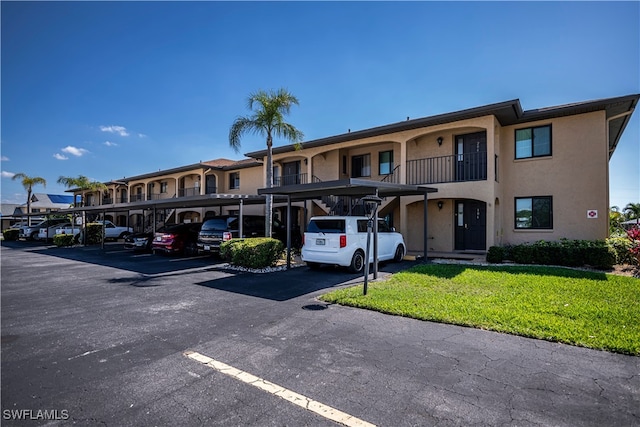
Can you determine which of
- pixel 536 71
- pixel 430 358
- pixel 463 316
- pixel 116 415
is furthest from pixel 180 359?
pixel 536 71

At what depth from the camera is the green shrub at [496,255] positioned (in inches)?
461

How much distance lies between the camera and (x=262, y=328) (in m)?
5.28

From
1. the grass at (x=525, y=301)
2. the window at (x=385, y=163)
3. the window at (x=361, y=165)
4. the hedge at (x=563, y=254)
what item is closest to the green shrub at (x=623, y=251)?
the hedge at (x=563, y=254)

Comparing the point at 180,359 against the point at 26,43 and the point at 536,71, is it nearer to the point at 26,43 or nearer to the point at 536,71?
the point at 26,43

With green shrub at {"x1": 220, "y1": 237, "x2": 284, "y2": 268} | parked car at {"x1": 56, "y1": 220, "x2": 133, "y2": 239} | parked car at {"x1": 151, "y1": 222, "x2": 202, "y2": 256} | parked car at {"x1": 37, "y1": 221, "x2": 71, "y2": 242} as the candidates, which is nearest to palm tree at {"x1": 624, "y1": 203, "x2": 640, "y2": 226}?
green shrub at {"x1": 220, "y1": 237, "x2": 284, "y2": 268}

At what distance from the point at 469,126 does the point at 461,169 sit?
2140 mm

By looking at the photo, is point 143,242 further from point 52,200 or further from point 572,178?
point 52,200

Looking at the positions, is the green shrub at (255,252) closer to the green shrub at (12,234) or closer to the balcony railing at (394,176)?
the balcony railing at (394,176)

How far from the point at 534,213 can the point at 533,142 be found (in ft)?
9.55

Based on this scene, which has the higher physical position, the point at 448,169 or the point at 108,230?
the point at 448,169

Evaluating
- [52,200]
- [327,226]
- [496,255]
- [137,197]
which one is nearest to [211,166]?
[137,197]

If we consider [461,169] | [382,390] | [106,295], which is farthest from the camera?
[461,169]

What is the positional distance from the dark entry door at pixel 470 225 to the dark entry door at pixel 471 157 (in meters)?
1.19

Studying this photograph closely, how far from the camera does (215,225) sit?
14164 mm
